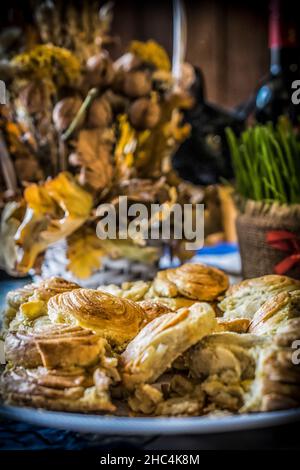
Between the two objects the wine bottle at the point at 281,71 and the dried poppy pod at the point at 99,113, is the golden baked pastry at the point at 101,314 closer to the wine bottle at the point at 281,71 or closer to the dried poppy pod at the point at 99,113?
the dried poppy pod at the point at 99,113

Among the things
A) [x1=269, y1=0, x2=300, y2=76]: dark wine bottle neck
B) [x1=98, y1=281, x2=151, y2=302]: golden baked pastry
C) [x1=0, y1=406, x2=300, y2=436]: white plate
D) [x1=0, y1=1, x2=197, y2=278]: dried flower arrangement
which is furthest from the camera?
[x1=269, y1=0, x2=300, y2=76]: dark wine bottle neck

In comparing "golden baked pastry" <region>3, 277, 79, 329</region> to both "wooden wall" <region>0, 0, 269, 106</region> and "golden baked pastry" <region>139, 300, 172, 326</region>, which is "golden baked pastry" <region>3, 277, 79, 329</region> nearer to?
"golden baked pastry" <region>139, 300, 172, 326</region>

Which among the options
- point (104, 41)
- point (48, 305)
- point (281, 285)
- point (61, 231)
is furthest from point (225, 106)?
point (48, 305)

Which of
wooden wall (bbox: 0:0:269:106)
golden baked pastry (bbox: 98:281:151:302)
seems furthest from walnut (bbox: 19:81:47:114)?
wooden wall (bbox: 0:0:269:106)

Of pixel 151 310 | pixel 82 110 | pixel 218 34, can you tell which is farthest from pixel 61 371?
pixel 218 34

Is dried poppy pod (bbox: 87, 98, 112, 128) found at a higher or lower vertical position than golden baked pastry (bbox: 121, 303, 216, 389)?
higher

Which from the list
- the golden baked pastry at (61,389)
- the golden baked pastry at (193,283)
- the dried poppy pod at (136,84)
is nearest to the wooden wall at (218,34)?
the dried poppy pod at (136,84)

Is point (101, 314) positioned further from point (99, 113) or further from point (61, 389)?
point (99, 113)
